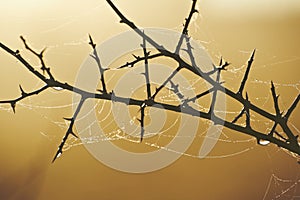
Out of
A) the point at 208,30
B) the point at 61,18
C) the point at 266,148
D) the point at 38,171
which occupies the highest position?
the point at 208,30

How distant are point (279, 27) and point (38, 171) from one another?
930 mm

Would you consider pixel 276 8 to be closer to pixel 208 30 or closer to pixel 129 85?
pixel 208 30

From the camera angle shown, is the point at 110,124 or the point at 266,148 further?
the point at 266,148

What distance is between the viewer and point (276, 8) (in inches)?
53.5

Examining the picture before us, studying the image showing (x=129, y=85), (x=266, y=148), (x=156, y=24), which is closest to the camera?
(x=129, y=85)

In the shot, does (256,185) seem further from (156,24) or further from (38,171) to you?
(38,171)

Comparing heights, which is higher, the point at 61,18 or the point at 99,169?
the point at 61,18

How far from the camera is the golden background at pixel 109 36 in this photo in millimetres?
1316

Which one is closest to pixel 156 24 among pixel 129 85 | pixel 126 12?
pixel 126 12

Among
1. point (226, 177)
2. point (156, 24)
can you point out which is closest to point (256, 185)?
point (226, 177)

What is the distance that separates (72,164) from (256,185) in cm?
63

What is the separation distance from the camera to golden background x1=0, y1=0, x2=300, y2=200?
1.32 metres

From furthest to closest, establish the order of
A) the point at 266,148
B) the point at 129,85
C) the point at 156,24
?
1. the point at 266,148
2. the point at 156,24
3. the point at 129,85

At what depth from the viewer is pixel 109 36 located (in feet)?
4.14
